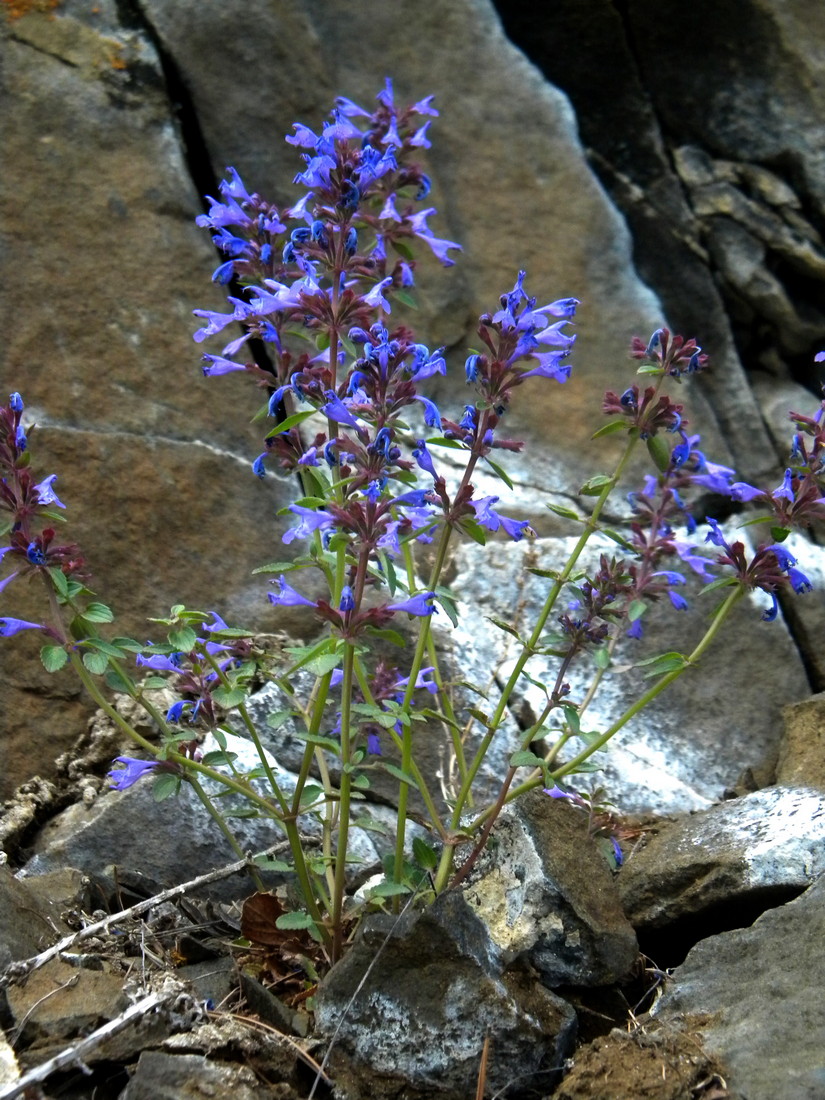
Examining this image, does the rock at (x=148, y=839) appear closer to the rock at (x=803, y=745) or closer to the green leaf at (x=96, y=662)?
the green leaf at (x=96, y=662)

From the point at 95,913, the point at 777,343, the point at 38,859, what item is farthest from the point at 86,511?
the point at 777,343

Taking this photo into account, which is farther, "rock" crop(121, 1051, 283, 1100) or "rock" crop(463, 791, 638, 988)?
"rock" crop(463, 791, 638, 988)

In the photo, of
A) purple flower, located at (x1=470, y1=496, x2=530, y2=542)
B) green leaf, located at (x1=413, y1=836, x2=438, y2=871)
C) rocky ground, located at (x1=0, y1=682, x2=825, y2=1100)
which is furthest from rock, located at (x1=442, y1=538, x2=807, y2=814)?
purple flower, located at (x1=470, y1=496, x2=530, y2=542)

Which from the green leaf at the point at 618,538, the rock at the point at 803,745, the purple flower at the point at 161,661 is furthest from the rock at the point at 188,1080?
the rock at the point at 803,745

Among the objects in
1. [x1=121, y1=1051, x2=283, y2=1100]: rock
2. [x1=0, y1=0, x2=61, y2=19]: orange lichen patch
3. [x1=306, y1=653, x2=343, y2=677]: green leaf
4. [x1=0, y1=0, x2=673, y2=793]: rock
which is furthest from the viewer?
[x1=0, y1=0, x2=61, y2=19]: orange lichen patch

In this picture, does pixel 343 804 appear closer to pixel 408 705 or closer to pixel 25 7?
pixel 408 705

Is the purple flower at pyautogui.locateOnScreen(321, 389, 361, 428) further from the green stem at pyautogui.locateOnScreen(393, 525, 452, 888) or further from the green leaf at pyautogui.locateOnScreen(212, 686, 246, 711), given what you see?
the green leaf at pyautogui.locateOnScreen(212, 686, 246, 711)

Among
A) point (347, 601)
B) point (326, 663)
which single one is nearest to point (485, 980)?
point (326, 663)
